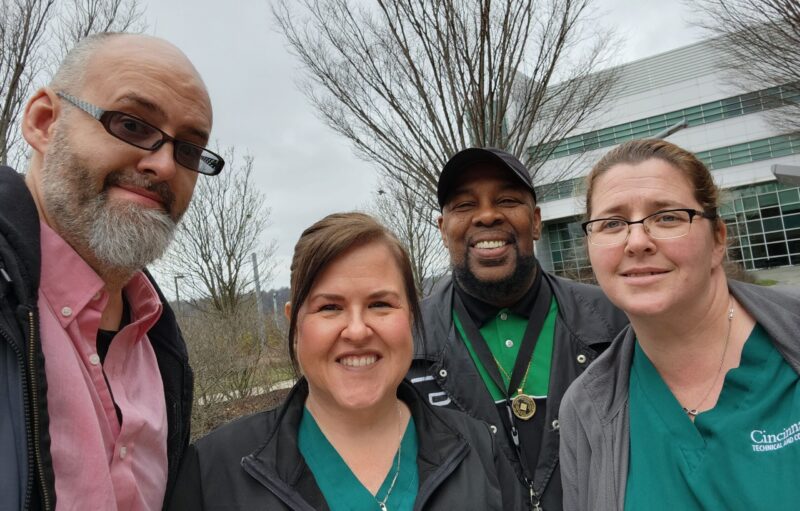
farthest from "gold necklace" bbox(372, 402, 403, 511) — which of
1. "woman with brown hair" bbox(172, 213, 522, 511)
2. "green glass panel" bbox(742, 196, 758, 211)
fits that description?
"green glass panel" bbox(742, 196, 758, 211)

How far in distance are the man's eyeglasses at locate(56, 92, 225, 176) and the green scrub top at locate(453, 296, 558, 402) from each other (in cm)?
149

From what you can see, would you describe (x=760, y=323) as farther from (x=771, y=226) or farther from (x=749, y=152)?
(x=749, y=152)

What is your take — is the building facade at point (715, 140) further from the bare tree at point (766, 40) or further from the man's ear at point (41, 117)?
the man's ear at point (41, 117)

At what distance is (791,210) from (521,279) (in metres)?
29.7

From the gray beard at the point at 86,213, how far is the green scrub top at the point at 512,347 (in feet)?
5.11

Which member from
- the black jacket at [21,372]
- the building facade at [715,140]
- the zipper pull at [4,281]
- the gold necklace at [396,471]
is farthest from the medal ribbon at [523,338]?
the building facade at [715,140]

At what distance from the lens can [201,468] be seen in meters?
1.69

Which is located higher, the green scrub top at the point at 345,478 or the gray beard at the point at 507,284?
the gray beard at the point at 507,284

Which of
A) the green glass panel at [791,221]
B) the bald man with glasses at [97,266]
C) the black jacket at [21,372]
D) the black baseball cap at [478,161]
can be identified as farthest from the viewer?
the green glass panel at [791,221]

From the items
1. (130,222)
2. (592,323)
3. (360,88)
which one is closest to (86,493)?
(130,222)

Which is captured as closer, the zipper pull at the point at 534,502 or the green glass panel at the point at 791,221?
the zipper pull at the point at 534,502

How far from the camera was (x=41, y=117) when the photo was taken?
1.97m

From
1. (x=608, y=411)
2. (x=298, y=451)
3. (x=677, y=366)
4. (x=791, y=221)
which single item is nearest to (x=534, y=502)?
(x=608, y=411)

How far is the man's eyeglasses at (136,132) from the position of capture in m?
1.92
